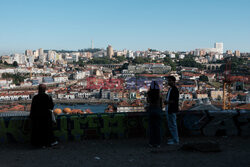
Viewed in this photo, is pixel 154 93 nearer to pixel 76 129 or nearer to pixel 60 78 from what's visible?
pixel 76 129

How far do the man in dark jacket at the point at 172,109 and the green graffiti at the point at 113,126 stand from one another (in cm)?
50

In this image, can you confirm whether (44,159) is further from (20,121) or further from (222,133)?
(222,133)

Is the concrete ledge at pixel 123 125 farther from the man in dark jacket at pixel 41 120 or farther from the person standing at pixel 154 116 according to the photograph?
the person standing at pixel 154 116

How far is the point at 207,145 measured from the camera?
306cm

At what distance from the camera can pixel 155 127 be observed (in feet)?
10.7

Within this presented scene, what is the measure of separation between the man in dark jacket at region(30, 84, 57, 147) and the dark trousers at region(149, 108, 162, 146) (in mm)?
885

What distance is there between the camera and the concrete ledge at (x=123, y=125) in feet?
11.6

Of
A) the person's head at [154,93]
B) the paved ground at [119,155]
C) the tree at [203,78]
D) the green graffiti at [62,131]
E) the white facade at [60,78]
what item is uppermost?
the person's head at [154,93]

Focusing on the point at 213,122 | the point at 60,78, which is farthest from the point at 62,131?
the point at 60,78

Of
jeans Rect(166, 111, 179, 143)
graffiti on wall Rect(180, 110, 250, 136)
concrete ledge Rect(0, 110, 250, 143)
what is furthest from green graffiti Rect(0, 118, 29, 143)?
graffiti on wall Rect(180, 110, 250, 136)

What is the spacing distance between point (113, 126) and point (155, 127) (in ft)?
1.79

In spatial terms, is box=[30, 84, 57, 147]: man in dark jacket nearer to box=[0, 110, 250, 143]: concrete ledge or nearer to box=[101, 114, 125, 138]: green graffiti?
box=[0, 110, 250, 143]: concrete ledge

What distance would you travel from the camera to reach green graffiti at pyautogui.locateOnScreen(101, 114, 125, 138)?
12.0 ft

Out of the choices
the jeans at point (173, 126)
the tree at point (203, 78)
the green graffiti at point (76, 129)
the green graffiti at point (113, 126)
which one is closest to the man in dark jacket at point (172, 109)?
the jeans at point (173, 126)
